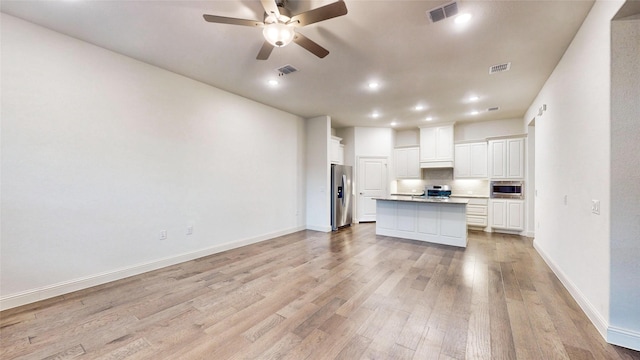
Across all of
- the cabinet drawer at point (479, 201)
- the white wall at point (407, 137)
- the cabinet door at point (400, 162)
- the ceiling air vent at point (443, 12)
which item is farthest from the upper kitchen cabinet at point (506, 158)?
the ceiling air vent at point (443, 12)

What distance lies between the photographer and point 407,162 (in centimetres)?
760

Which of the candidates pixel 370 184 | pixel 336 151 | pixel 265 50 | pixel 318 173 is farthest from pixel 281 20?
pixel 370 184

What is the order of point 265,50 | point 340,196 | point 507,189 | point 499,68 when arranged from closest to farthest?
Answer: point 265,50
point 499,68
point 507,189
point 340,196

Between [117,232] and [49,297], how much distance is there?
866mm

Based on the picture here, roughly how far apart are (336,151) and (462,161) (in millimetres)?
3575

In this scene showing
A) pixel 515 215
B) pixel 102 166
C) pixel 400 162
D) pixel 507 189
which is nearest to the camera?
pixel 102 166

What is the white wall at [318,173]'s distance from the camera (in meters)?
6.15

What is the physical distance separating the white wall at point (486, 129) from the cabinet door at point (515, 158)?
0.45 metres

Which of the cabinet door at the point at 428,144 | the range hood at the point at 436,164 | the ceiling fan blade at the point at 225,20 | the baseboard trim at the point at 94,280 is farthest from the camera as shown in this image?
the cabinet door at the point at 428,144

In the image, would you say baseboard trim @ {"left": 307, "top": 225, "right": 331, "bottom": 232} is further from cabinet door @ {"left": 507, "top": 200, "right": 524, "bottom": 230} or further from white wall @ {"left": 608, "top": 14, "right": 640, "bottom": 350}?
white wall @ {"left": 608, "top": 14, "right": 640, "bottom": 350}

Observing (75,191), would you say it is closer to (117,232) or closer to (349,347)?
(117,232)

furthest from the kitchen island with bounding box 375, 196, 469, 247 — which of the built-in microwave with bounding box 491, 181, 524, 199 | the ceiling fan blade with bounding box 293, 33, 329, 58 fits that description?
the ceiling fan blade with bounding box 293, 33, 329, 58

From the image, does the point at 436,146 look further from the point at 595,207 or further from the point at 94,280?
the point at 94,280

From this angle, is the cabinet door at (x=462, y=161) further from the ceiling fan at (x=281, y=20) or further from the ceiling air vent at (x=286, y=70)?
the ceiling fan at (x=281, y=20)
